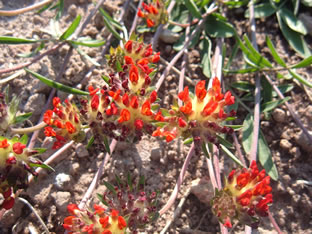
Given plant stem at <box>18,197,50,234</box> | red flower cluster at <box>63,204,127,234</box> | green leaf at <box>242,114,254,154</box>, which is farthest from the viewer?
green leaf at <box>242,114,254,154</box>

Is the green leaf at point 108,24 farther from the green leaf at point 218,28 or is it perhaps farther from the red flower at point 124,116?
the red flower at point 124,116

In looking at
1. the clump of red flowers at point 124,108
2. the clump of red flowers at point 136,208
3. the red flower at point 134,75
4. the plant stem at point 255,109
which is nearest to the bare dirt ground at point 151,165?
the plant stem at point 255,109

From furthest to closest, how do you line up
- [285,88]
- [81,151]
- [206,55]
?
[206,55] → [285,88] → [81,151]

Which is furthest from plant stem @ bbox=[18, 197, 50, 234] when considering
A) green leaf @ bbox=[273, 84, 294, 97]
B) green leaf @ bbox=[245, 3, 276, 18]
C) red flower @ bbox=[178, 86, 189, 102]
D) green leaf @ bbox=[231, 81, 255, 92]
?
green leaf @ bbox=[245, 3, 276, 18]

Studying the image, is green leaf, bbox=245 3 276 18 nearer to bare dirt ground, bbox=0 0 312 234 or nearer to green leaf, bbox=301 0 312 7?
green leaf, bbox=301 0 312 7

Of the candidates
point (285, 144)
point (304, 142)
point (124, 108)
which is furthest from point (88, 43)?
point (304, 142)

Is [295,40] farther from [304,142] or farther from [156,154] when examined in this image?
[156,154]

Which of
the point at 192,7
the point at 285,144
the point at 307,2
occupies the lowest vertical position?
the point at 285,144
